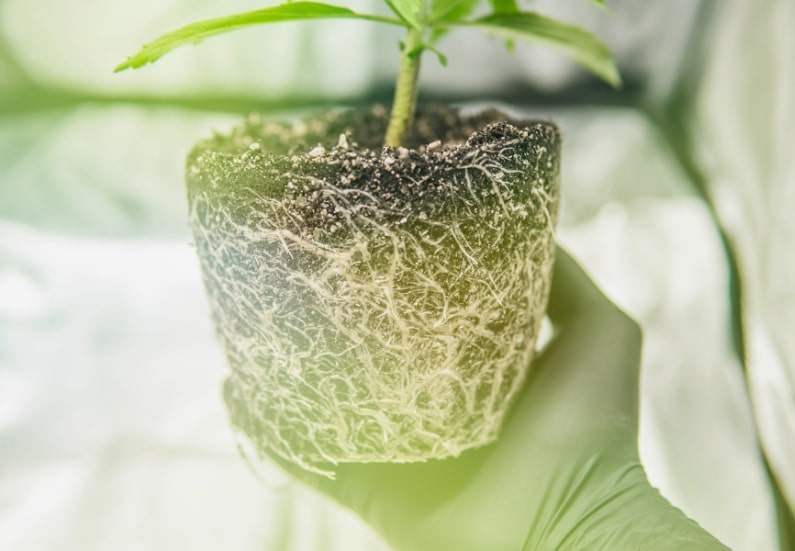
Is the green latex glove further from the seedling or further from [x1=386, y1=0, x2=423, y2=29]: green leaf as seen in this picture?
[x1=386, y1=0, x2=423, y2=29]: green leaf

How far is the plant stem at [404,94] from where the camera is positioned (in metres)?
0.58

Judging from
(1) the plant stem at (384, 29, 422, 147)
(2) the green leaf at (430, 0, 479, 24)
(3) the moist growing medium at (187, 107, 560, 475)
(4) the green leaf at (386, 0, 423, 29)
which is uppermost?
(4) the green leaf at (386, 0, 423, 29)

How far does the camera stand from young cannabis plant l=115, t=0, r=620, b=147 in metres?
0.48

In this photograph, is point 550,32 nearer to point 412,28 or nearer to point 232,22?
point 412,28

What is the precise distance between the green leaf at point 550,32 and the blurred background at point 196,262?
0.42 metres

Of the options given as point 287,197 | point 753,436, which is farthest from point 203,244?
point 753,436

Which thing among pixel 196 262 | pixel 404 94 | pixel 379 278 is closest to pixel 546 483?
pixel 379 278

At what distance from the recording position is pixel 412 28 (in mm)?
540

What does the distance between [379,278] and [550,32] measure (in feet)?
0.91

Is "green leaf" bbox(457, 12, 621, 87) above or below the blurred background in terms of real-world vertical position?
above

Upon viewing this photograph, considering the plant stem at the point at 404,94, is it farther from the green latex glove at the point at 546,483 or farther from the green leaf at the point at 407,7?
the green latex glove at the point at 546,483

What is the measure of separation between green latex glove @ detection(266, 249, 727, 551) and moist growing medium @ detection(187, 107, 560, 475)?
7 cm

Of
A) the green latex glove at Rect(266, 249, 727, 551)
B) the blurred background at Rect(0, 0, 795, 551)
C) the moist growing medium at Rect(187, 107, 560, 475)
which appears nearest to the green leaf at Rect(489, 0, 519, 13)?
the moist growing medium at Rect(187, 107, 560, 475)

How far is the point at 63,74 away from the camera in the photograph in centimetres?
121
